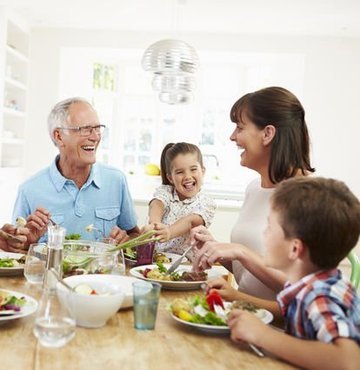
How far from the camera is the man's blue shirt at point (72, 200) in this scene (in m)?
2.38

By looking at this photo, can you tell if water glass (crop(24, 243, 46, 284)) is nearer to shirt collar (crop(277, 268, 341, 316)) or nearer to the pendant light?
shirt collar (crop(277, 268, 341, 316))

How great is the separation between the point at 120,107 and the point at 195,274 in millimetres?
6258

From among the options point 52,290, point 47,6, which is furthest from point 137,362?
point 47,6

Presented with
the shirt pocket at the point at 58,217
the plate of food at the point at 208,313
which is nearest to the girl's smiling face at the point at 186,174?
the shirt pocket at the point at 58,217

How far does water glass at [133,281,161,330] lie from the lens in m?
1.20

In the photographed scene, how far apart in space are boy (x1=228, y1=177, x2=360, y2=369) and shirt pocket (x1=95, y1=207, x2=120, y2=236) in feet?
4.51

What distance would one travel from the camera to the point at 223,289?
145 cm

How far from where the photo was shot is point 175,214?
2.59 metres

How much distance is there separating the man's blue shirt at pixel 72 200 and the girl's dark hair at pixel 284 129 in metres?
0.96

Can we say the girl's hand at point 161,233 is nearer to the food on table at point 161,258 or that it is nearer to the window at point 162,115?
the food on table at point 161,258

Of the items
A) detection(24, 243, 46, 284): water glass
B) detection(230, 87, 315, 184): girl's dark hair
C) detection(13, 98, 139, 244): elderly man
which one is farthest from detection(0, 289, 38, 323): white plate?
detection(13, 98, 139, 244): elderly man

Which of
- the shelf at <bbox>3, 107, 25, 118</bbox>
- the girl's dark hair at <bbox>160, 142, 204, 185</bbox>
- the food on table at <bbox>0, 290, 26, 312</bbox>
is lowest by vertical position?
the food on table at <bbox>0, 290, 26, 312</bbox>

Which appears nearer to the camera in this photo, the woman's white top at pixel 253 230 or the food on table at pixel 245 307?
the food on table at pixel 245 307

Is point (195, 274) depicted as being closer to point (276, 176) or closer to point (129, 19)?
point (276, 176)
